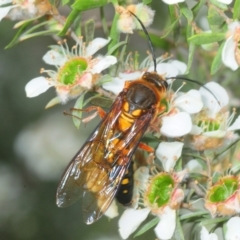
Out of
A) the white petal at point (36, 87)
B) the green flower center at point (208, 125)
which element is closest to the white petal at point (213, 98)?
the green flower center at point (208, 125)

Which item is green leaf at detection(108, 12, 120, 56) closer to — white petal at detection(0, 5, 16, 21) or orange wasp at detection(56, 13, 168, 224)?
orange wasp at detection(56, 13, 168, 224)

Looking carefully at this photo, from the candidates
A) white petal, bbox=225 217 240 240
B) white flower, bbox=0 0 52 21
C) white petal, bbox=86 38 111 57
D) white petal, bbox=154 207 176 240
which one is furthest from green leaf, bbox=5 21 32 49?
white petal, bbox=225 217 240 240

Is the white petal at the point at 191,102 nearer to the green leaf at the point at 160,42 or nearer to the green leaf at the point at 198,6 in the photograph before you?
the green leaf at the point at 198,6

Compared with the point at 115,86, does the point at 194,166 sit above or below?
below

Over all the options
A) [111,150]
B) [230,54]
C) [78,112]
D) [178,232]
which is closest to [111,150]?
[111,150]

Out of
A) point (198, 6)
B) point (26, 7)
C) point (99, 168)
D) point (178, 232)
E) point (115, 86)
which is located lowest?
point (178, 232)

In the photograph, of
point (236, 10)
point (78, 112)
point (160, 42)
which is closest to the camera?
point (236, 10)

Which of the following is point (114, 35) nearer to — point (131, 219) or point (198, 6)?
point (198, 6)

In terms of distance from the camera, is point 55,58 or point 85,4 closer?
point 85,4
